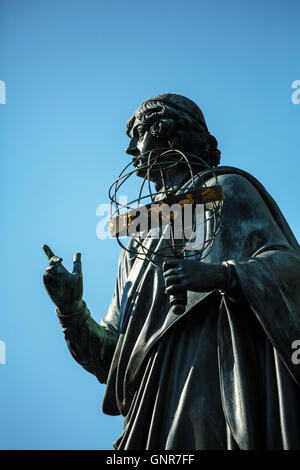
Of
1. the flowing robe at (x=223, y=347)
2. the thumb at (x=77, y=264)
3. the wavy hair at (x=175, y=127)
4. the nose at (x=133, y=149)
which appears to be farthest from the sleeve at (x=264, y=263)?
the thumb at (x=77, y=264)

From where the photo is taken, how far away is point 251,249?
32.2ft

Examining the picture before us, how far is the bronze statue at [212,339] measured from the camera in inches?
349

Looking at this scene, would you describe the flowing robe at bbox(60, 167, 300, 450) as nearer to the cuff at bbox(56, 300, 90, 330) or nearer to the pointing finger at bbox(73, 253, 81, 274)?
the cuff at bbox(56, 300, 90, 330)

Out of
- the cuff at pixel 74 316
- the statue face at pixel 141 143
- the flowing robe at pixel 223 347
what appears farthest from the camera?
the statue face at pixel 141 143

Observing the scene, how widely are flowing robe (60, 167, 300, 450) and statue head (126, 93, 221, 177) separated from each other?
37.8 inches

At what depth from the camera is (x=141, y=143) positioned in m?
11.4

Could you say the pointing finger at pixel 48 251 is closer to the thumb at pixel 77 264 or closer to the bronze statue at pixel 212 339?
the bronze statue at pixel 212 339

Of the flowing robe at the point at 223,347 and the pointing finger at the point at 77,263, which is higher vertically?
the pointing finger at the point at 77,263

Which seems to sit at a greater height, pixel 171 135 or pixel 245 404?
pixel 171 135

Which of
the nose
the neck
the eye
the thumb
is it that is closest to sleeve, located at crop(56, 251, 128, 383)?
the thumb

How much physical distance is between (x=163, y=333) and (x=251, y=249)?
114 centimetres

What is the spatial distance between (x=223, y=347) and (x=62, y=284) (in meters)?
1.83
